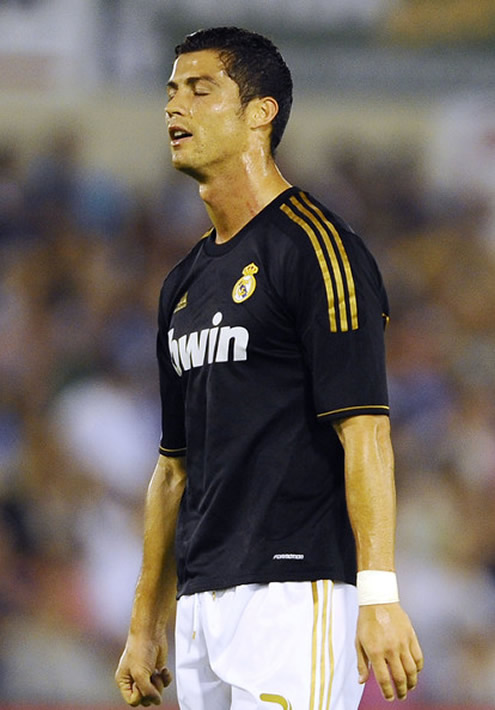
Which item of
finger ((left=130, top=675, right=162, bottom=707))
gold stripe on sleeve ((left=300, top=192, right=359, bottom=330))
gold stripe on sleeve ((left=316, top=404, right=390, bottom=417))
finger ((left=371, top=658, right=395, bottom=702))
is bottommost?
finger ((left=130, top=675, right=162, bottom=707))

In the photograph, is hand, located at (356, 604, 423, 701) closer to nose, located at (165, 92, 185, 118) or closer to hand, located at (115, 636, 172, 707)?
hand, located at (115, 636, 172, 707)

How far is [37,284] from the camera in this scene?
23.7ft

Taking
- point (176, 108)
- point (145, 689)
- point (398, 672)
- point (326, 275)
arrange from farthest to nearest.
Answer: point (145, 689) < point (176, 108) < point (326, 275) < point (398, 672)

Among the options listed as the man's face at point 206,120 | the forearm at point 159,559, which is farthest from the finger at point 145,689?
the man's face at point 206,120

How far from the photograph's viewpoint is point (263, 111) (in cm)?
292

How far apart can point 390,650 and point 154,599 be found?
0.84 metres

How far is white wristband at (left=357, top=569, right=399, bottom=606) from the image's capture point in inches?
97.3

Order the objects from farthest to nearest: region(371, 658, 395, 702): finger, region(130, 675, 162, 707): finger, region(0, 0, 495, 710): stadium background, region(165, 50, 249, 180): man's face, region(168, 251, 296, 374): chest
Result: region(0, 0, 495, 710): stadium background → region(130, 675, 162, 707): finger → region(165, 50, 249, 180): man's face → region(168, 251, 296, 374): chest → region(371, 658, 395, 702): finger

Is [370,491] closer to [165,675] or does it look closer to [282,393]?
[282,393]

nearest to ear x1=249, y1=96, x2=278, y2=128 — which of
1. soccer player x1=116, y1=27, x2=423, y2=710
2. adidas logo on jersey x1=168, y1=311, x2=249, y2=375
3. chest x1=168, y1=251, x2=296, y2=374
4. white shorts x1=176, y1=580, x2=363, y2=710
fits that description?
soccer player x1=116, y1=27, x2=423, y2=710

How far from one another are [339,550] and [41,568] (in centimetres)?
413

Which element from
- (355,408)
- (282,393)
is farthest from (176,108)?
(355,408)

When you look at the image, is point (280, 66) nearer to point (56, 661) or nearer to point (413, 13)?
point (56, 661)

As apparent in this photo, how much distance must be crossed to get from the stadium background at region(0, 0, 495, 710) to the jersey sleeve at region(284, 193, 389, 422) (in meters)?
3.81
